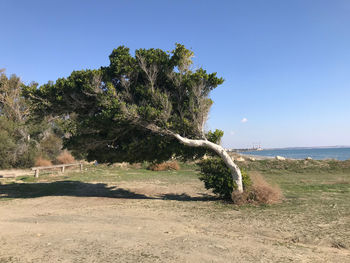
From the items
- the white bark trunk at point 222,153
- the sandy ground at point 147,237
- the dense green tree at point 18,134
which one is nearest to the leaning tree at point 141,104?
the white bark trunk at point 222,153

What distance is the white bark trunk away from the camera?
454 inches

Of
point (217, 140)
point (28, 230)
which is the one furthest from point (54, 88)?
point (217, 140)

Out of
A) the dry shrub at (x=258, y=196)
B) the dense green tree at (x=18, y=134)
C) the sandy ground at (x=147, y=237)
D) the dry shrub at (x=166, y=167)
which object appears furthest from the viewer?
the dense green tree at (x=18, y=134)

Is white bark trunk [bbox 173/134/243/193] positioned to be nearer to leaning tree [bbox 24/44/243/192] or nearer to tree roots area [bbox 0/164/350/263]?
leaning tree [bbox 24/44/243/192]

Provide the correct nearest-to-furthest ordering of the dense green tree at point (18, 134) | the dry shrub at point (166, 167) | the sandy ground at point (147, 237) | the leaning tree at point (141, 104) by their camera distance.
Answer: the sandy ground at point (147, 237) < the leaning tree at point (141, 104) < the dry shrub at point (166, 167) < the dense green tree at point (18, 134)

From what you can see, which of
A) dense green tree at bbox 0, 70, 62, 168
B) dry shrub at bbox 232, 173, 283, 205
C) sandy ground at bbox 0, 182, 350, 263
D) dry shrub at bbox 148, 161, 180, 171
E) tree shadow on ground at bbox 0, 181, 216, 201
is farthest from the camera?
dense green tree at bbox 0, 70, 62, 168

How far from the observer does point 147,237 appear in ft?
20.0

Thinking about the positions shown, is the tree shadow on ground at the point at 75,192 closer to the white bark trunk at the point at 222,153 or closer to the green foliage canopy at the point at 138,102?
the white bark trunk at the point at 222,153

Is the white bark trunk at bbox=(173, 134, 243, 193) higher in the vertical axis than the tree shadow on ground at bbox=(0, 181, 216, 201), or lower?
higher

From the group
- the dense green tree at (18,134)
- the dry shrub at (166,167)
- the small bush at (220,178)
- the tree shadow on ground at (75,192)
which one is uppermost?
the dense green tree at (18,134)

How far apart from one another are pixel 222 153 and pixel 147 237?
6.58 meters

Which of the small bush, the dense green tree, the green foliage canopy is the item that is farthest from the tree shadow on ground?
the dense green tree

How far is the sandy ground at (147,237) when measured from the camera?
4801 millimetres

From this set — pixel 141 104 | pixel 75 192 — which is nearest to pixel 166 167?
pixel 75 192
